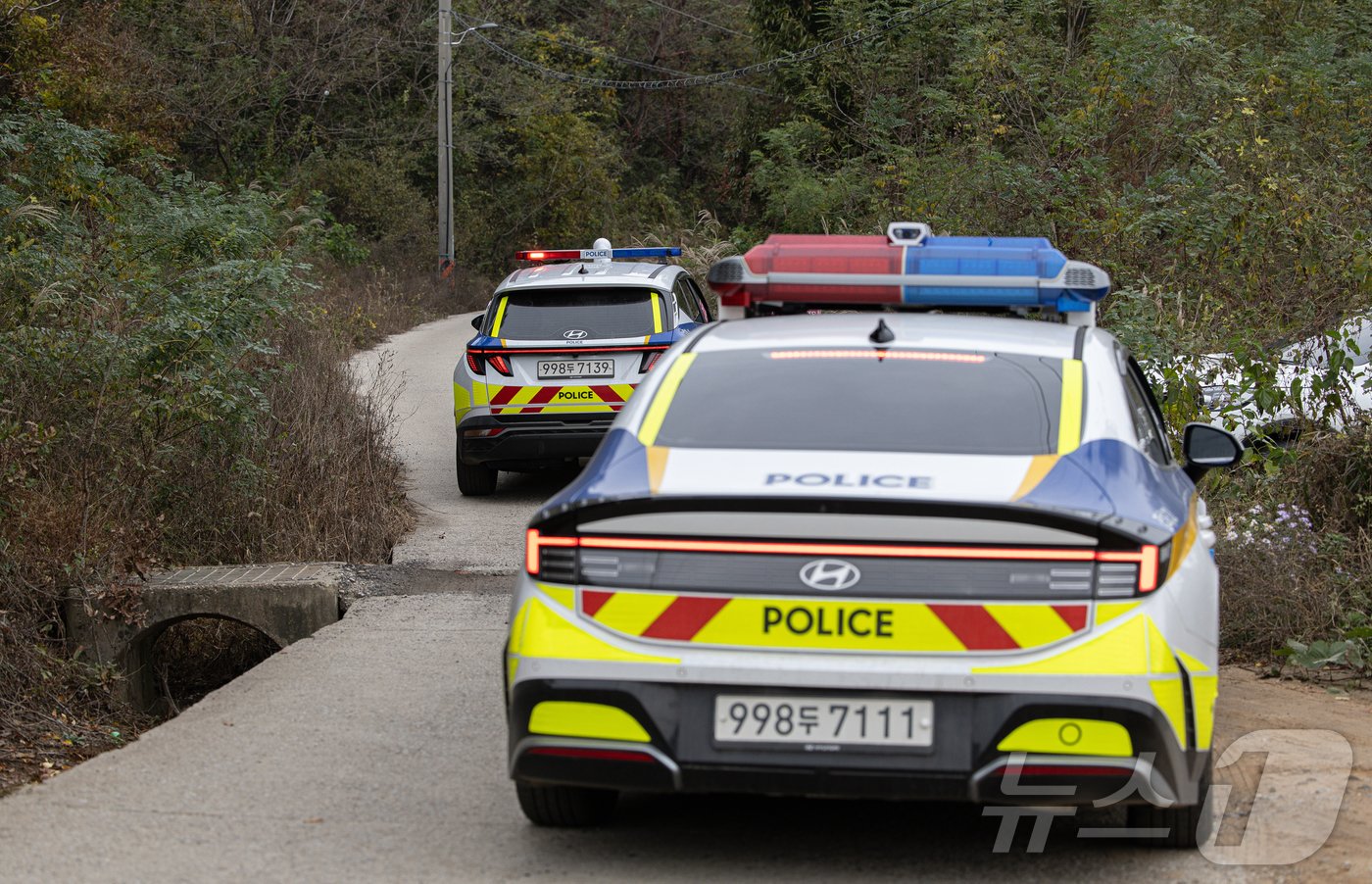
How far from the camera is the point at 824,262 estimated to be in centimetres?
607

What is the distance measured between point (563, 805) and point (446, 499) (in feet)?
25.6

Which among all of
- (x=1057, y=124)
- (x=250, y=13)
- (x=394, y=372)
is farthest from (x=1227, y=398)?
(x=250, y=13)

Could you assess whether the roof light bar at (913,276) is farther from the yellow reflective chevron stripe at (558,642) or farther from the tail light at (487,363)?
the tail light at (487,363)

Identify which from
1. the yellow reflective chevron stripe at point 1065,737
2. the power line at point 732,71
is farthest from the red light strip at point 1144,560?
the power line at point 732,71

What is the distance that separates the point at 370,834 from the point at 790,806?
1369 millimetres

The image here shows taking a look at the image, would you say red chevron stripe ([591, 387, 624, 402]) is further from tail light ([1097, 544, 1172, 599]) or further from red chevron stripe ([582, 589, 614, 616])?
tail light ([1097, 544, 1172, 599])

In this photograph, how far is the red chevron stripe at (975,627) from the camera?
4230 millimetres

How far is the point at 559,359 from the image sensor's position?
39.8ft

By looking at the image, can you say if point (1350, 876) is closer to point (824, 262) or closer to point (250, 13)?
point (824, 262)

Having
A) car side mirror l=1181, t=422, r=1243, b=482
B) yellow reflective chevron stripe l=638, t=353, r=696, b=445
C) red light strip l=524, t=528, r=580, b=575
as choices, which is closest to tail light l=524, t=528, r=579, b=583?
red light strip l=524, t=528, r=580, b=575

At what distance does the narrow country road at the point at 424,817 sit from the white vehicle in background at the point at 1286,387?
6.50ft

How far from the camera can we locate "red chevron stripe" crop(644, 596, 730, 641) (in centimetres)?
435

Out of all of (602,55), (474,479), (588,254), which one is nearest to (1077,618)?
(474,479)

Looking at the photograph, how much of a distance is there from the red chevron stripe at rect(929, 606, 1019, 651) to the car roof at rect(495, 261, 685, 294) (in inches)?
323
